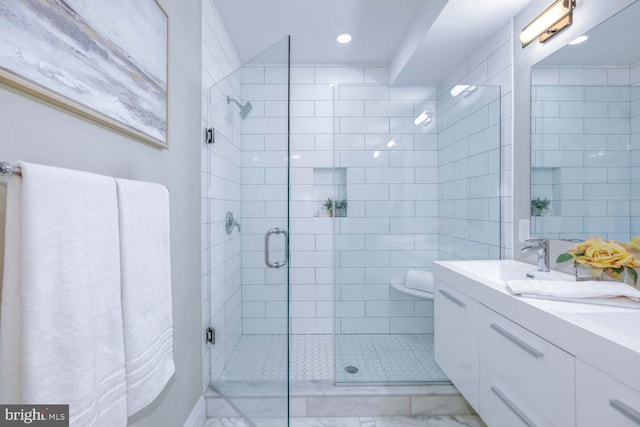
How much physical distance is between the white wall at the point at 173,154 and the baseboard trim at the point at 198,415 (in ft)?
0.16

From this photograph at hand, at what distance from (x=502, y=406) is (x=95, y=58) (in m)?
1.83

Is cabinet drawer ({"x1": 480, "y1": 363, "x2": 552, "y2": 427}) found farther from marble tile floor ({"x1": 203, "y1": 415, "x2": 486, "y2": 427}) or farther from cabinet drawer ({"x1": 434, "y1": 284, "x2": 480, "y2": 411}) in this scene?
marble tile floor ({"x1": 203, "y1": 415, "x2": 486, "y2": 427})

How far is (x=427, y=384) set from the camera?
6.33 ft

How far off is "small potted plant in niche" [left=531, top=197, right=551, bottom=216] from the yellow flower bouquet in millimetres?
365

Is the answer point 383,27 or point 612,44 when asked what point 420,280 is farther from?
point 383,27

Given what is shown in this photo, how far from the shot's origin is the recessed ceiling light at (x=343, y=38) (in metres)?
2.32

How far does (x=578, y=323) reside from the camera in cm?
83

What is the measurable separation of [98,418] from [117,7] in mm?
1208

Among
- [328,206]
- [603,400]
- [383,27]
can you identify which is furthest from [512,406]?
[383,27]

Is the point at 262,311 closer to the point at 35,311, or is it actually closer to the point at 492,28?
the point at 35,311

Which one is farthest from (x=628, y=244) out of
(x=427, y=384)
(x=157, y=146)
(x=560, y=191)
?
(x=157, y=146)

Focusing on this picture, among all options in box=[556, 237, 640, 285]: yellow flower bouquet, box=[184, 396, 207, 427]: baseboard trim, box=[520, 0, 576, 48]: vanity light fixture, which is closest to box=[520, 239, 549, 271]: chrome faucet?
box=[556, 237, 640, 285]: yellow flower bouquet

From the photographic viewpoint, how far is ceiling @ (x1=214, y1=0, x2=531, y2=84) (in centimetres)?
176

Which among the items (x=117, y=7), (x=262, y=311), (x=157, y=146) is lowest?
(x=262, y=311)
